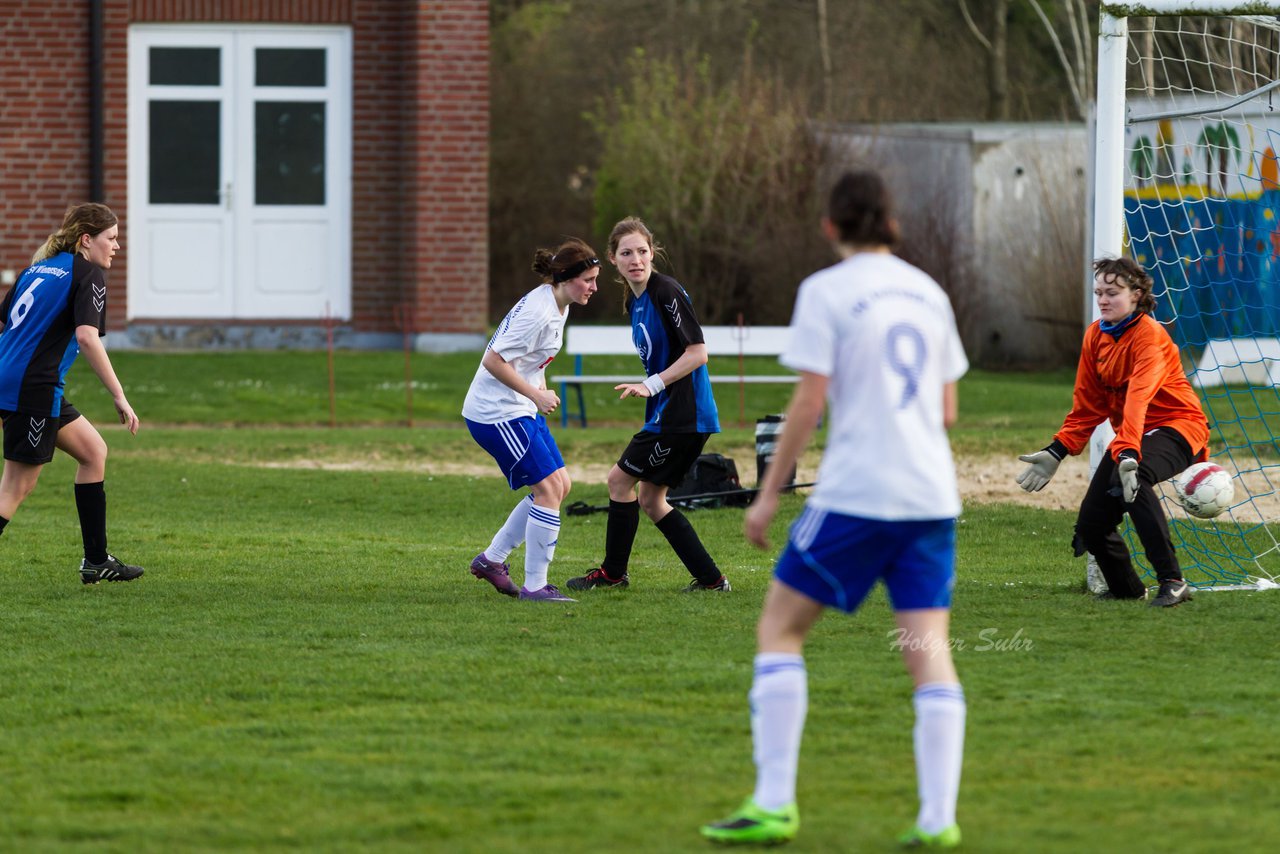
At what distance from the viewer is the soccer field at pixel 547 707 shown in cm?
450

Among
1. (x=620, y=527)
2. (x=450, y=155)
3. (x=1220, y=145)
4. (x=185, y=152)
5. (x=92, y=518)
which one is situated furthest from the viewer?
(x=185, y=152)

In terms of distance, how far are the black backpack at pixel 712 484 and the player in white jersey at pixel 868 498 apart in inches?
289

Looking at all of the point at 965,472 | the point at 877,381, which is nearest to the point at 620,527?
the point at 877,381

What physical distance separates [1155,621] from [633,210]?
1870 cm

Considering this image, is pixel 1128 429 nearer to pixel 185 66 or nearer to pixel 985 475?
pixel 985 475

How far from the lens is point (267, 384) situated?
749 inches

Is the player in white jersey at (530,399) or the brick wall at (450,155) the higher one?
the brick wall at (450,155)

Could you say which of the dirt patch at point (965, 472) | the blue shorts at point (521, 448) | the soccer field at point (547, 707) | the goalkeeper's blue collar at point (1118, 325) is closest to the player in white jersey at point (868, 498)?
the soccer field at point (547, 707)

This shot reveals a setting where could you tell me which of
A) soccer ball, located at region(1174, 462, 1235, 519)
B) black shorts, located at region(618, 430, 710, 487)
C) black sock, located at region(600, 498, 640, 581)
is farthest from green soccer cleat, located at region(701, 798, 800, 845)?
soccer ball, located at region(1174, 462, 1235, 519)

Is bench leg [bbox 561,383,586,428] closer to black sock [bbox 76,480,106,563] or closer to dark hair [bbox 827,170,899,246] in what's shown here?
black sock [bbox 76,480,106,563]

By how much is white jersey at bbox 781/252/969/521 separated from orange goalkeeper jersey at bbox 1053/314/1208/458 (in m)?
3.35

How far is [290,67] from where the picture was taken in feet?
68.7

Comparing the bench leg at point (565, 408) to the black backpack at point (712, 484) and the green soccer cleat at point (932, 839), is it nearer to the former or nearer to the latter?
the black backpack at point (712, 484)

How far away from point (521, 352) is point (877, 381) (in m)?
3.66
